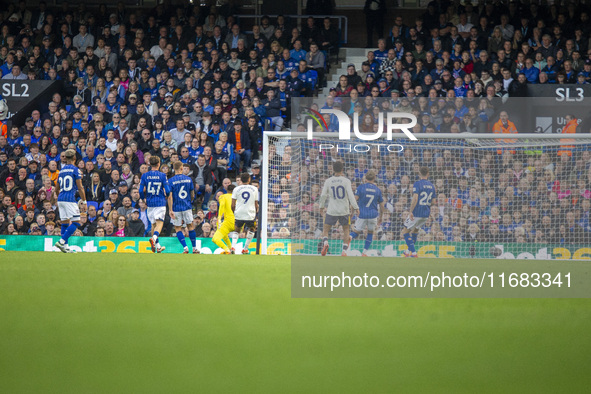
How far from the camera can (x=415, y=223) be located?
11.3 meters

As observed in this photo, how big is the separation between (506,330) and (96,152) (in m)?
11.9

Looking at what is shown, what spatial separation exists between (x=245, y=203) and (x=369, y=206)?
2.38 metres

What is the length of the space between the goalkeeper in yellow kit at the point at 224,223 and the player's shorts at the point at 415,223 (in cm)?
322

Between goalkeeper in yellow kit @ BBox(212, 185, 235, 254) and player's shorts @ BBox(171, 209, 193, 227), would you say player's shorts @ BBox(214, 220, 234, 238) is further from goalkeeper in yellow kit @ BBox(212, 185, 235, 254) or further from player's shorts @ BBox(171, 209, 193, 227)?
player's shorts @ BBox(171, 209, 193, 227)

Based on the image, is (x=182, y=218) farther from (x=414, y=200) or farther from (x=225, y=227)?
(x=414, y=200)

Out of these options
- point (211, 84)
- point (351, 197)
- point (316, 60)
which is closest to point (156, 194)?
point (351, 197)

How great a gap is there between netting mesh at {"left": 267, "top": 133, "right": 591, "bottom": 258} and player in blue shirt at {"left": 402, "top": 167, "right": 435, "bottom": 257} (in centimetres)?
9

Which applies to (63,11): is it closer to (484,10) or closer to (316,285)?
(484,10)

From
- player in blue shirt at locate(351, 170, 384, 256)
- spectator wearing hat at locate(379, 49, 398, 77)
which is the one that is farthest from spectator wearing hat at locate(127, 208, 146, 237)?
spectator wearing hat at locate(379, 49, 398, 77)

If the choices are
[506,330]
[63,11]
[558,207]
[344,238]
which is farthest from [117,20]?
[506,330]

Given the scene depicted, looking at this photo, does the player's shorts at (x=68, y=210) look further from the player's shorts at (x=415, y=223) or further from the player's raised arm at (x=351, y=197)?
the player's shorts at (x=415, y=223)

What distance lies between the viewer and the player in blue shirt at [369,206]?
1141 cm

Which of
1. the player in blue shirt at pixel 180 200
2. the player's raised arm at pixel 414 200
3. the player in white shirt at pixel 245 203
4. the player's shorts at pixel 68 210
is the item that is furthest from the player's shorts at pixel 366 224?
the player's shorts at pixel 68 210

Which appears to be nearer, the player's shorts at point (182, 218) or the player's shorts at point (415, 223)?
the player's shorts at point (415, 223)
